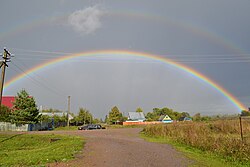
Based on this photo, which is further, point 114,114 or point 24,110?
point 114,114

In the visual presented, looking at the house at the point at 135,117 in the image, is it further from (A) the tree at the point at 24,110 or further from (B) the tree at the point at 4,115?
(B) the tree at the point at 4,115

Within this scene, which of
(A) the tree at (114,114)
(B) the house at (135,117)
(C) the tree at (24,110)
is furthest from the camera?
(B) the house at (135,117)

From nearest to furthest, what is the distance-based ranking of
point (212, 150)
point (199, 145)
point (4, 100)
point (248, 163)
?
point (248, 163) → point (212, 150) → point (199, 145) → point (4, 100)

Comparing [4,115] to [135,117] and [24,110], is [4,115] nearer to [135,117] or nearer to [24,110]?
[24,110]

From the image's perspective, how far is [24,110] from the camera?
4166 centimetres

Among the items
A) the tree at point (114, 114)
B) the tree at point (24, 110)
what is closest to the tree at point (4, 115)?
the tree at point (24, 110)

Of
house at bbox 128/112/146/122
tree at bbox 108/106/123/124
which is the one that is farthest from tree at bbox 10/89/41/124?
house at bbox 128/112/146/122

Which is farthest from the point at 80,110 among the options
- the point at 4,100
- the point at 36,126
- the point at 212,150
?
the point at 212,150

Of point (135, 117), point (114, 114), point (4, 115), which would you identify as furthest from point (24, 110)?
point (135, 117)

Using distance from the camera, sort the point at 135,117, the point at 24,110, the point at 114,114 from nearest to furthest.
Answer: the point at 24,110, the point at 114,114, the point at 135,117

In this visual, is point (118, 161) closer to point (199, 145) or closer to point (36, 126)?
point (199, 145)

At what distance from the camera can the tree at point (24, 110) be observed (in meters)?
41.1

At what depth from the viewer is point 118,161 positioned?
973 centimetres

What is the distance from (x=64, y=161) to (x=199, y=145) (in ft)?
26.8
